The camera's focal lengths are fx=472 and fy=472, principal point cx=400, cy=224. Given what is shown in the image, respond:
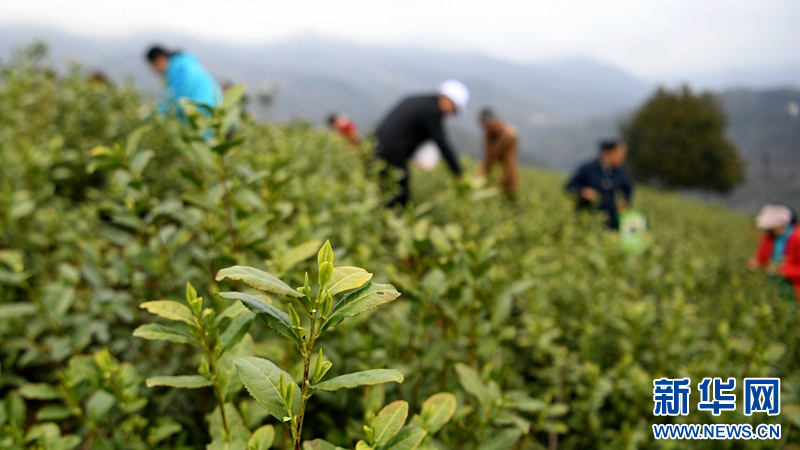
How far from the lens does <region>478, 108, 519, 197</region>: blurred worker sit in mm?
6879

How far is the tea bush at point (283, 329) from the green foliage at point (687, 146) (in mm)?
36662

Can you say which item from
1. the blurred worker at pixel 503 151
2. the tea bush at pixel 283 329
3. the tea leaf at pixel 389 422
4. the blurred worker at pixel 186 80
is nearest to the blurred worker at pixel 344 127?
the blurred worker at pixel 503 151

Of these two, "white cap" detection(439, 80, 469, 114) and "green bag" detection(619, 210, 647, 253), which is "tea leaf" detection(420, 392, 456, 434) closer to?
"green bag" detection(619, 210, 647, 253)

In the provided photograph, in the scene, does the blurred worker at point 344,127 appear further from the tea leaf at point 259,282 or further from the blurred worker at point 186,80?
the tea leaf at point 259,282

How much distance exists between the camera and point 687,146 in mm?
34844

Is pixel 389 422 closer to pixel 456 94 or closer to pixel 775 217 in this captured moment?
pixel 456 94

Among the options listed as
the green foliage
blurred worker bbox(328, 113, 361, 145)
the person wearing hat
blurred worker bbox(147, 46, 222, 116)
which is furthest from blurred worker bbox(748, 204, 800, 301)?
the green foliage

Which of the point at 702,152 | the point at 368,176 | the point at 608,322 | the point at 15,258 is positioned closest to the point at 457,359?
the point at 608,322

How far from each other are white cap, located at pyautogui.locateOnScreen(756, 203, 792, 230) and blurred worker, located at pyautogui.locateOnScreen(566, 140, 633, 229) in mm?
1616

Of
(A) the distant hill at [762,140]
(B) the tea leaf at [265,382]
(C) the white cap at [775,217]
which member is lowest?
(A) the distant hill at [762,140]

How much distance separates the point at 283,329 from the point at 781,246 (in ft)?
20.0

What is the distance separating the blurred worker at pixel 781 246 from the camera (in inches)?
181

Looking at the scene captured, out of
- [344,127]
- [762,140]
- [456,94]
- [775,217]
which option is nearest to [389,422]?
[456,94]

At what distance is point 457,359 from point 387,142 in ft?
12.1
